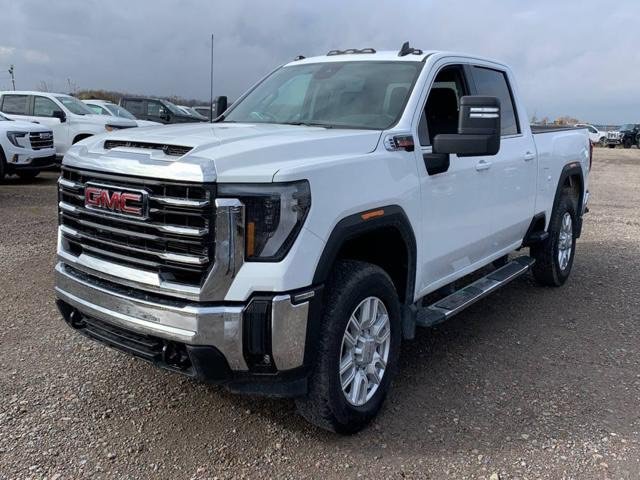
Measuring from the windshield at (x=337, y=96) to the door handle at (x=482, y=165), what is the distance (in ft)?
2.51

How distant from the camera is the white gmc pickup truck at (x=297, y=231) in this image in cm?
271

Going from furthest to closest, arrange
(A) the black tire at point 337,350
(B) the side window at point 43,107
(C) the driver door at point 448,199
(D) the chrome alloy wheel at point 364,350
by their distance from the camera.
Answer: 1. (B) the side window at point 43,107
2. (C) the driver door at point 448,199
3. (D) the chrome alloy wheel at point 364,350
4. (A) the black tire at point 337,350

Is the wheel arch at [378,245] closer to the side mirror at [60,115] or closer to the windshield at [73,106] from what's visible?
the side mirror at [60,115]

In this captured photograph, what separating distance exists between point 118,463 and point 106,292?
2.79 ft

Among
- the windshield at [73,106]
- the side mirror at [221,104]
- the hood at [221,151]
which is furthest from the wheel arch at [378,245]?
the windshield at [73,106]

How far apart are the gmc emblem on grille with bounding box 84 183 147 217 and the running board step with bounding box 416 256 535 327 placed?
183 cm

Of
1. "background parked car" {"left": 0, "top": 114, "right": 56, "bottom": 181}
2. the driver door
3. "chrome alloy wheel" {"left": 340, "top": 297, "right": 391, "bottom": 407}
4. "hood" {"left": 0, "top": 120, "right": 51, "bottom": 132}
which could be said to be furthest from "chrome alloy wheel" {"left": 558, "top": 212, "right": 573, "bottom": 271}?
"hood" {"left": 0, "top": 120, "right": 51, "bottom": 132}

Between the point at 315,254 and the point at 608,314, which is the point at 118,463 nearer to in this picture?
the point at 315,254

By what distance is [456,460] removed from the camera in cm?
312

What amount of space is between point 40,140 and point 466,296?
10878mm

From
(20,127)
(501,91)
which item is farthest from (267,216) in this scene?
(20,127)

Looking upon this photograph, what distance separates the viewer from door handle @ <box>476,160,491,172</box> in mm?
4211

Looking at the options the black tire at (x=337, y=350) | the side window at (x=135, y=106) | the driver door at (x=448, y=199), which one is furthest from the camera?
the side window at (x=135, y=106)

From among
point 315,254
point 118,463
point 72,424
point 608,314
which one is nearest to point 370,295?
point 315,254
